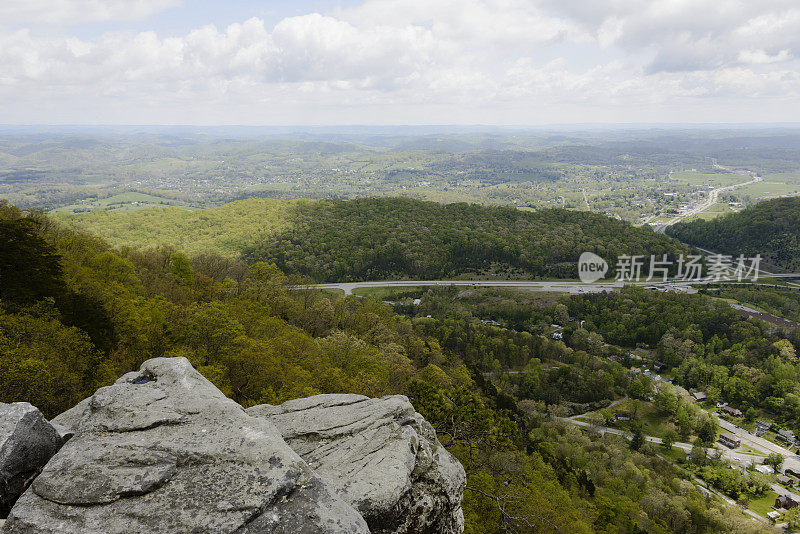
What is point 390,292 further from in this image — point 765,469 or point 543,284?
point 765,469

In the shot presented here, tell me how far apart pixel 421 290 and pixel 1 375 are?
125m

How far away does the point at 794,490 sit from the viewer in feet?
231

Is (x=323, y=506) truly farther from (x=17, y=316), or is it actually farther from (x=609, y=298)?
(x=609, y=298)

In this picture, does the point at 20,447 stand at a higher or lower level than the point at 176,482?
higher

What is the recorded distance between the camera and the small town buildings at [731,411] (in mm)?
92312

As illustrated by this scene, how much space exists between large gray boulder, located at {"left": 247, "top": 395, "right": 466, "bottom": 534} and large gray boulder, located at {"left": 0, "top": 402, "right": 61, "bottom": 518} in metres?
6.94

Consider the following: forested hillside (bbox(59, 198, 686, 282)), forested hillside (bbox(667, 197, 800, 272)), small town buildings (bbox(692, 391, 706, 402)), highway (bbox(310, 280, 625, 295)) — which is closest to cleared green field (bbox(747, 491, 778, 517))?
small town buildings (bbox(692, 391, 706, 402))

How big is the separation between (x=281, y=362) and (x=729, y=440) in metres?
99.8

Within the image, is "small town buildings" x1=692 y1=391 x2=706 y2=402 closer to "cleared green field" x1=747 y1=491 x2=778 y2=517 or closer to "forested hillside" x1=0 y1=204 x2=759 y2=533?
"cleared green field" x1=747 y1=491 x2=778 y2=517

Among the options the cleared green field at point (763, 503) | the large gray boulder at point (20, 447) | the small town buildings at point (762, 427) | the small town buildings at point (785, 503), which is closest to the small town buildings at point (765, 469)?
the cleared green field at point (763, 503)

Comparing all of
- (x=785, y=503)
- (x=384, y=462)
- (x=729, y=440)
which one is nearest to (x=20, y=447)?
(x=384, y=462)

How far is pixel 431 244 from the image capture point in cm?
16512

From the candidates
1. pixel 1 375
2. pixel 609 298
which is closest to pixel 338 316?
pixel 1 375

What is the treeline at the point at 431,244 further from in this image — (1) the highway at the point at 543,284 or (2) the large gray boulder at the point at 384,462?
(2) the large gray boulder at the point at 384,462
